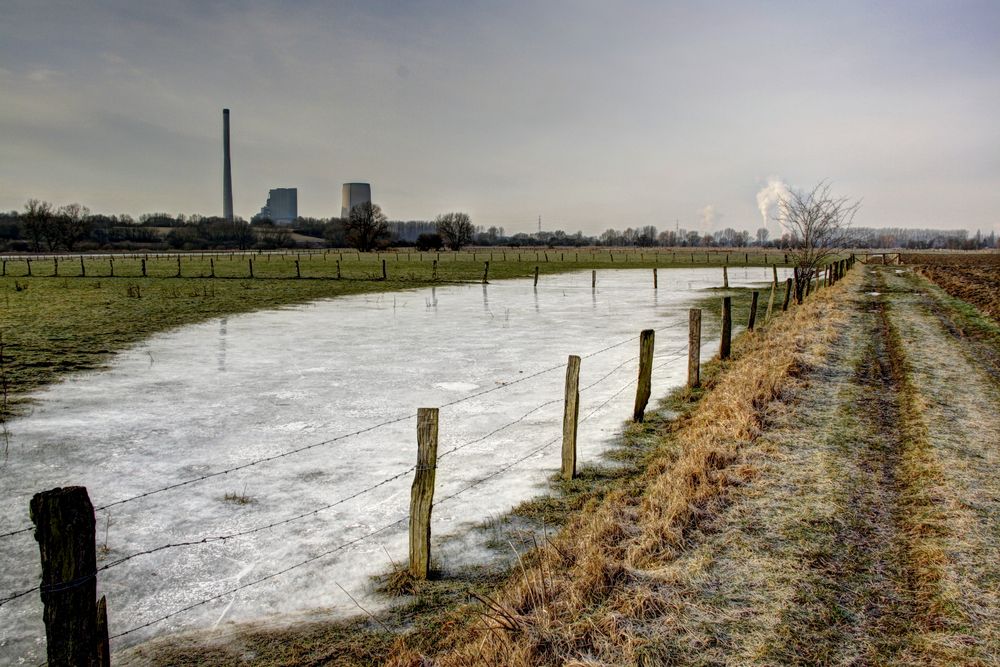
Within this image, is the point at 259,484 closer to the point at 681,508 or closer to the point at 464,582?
the point at 464,582

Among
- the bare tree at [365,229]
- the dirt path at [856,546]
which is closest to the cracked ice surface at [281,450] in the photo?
the dirt path at [856,546]

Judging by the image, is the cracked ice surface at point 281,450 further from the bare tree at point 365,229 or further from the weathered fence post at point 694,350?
the bare tree at point 365,229

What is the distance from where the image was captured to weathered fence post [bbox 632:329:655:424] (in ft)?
34.8

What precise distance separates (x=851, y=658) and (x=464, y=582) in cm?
297

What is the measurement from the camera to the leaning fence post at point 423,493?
559 cm

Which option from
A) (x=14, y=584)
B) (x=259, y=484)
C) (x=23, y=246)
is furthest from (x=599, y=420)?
(x=23, y=246)

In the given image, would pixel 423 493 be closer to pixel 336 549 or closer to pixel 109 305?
pixel 336 549

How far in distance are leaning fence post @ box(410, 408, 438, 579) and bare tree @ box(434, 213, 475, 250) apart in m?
144

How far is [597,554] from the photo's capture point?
5590 mm

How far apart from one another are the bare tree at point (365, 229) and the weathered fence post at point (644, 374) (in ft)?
372

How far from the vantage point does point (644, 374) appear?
1059 centimetres

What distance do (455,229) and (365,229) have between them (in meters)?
35.9

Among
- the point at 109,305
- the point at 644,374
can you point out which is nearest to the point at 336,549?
the point at 644,374

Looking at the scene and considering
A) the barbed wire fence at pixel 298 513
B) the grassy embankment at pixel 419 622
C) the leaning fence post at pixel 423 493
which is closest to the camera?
the grassy embankment at pixel 419 622
